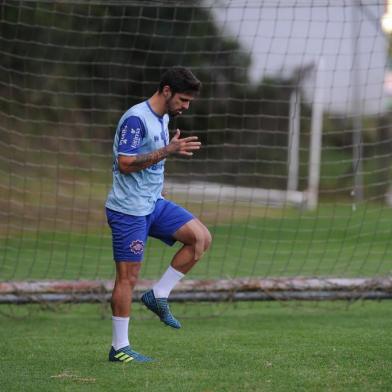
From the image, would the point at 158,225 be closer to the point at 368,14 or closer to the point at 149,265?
the point at 368,14

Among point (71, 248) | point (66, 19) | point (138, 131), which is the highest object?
point (66, 19)

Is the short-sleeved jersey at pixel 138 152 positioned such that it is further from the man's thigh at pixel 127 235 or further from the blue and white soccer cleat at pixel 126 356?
the blue and white soccer cleat at pixel 126 356

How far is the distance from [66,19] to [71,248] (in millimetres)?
3535

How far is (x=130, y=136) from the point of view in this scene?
245 inches

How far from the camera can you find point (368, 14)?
1011 cm

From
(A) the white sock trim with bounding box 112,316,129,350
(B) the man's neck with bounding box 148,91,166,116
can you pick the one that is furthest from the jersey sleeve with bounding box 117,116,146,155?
(A) the white sock trim with bounding box 112,316,129,350

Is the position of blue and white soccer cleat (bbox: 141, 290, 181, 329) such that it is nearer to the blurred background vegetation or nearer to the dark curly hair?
the dark curly hair

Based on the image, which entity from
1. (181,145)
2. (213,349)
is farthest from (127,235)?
(213,349)

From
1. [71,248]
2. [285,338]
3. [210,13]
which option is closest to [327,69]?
[210,13]

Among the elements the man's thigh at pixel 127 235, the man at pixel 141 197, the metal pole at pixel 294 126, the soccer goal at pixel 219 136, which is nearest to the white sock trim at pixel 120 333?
the man at pixel 141 197

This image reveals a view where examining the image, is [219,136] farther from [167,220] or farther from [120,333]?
[120,333]

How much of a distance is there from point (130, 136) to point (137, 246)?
75 centimetres

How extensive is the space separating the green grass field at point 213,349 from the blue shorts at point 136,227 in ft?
2.46

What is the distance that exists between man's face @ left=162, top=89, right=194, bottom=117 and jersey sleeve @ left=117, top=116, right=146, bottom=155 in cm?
27
